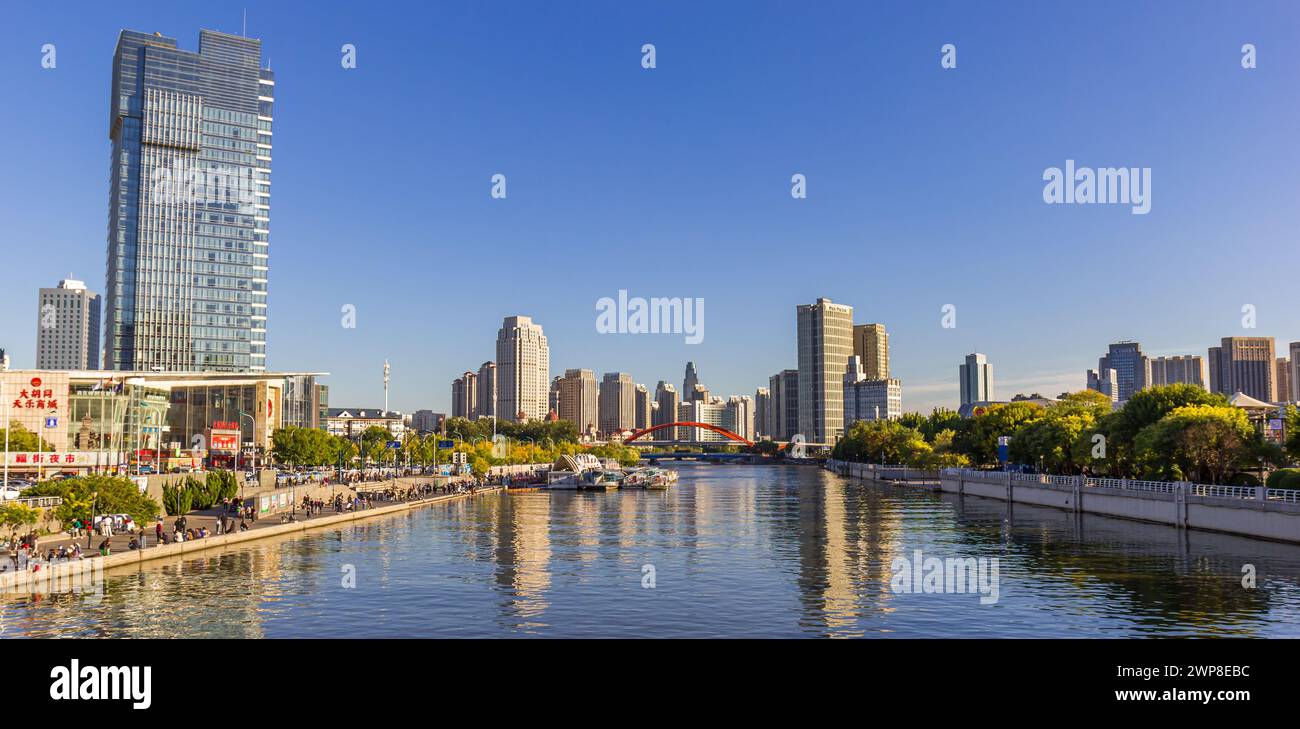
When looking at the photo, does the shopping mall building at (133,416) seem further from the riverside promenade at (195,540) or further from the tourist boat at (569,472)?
the tourist boat at (569,472)

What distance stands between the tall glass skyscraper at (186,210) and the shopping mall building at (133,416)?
30.9m

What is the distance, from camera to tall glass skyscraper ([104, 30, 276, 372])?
178375mm

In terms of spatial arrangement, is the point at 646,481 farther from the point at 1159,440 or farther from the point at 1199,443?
the point at 1199,443

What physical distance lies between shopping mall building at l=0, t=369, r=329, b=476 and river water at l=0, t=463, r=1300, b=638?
3324cm

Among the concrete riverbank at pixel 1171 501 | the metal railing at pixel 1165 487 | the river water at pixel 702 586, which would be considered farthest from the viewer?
the metal railing at pixel 1165 487

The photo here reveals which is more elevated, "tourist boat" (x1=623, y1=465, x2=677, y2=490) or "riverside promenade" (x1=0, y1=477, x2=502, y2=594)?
"riverside promenade" (x1=0, y1=477, x2=502, y2=594)

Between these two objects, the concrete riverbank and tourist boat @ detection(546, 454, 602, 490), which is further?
tourist boat @ detection(546, 454, 602, 490)

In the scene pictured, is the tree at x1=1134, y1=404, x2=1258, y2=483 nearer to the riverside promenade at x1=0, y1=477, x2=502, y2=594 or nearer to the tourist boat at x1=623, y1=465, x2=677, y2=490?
the riverside promenade at x1=0, y1=477, x2=502, y2=594

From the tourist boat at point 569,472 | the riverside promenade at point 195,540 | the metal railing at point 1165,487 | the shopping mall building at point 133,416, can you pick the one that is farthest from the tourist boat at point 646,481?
the riverside promenade at point 195,540

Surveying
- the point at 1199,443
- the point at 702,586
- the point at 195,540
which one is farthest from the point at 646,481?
the point at 702,586

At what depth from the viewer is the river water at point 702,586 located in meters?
36.4

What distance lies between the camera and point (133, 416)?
101 meters

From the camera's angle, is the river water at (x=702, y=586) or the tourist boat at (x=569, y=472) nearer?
the river water at (x=702, y=586)

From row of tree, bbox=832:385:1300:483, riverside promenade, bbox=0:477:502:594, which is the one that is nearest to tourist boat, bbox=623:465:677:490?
row of tree, bbox=832:385:1300:483
